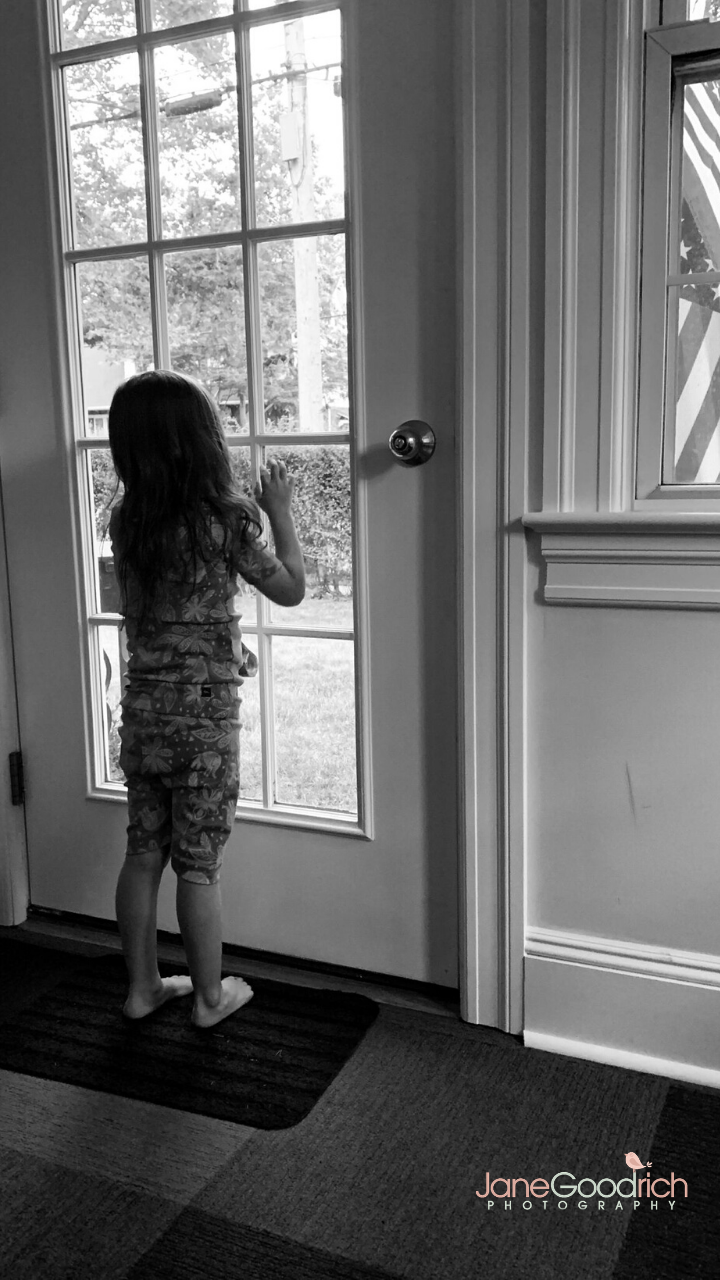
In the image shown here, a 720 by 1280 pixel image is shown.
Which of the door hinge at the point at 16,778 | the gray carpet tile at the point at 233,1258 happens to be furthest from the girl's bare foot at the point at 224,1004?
the door hinge at the point at 16,778

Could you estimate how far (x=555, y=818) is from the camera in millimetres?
1808

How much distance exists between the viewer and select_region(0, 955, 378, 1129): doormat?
1684mm

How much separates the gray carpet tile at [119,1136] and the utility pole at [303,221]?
3.87 feet

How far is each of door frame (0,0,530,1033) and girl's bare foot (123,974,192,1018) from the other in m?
0.53

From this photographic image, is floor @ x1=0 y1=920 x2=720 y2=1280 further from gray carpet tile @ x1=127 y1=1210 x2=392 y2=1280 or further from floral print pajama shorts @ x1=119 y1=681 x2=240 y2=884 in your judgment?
floral print pajama shorts @ x1=119 y1=681 x2=240 y2=884

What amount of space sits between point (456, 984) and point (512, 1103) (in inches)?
13.4

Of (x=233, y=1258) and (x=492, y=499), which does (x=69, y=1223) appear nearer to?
(x=233, y=1258)

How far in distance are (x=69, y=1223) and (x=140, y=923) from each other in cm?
57

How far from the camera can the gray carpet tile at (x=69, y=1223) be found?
133 cm

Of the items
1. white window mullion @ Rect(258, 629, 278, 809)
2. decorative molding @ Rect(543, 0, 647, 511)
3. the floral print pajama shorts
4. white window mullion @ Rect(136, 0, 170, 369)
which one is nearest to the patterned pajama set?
the floral print pajama shorts

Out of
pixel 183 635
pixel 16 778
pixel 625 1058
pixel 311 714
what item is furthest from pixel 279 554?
pixel 625 1058

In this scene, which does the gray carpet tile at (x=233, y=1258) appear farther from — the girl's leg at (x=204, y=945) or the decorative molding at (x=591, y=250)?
the decorative molding at (x=591, y=250)

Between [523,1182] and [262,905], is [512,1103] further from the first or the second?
[262,905]

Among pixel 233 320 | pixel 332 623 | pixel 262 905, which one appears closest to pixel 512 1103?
pixel 262 905
